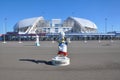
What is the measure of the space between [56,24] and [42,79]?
113370 millimetres

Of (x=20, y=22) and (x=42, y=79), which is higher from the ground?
(x=20, y=22)

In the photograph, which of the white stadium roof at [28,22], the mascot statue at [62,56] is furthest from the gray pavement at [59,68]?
the white stadium roof at [28,22]

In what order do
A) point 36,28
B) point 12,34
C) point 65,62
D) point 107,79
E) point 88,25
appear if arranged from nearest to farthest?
point 107,79 → point 65,62 → point 12,34 → point 36,28 → point 88,25

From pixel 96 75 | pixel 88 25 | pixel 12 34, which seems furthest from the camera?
pixel 88 25

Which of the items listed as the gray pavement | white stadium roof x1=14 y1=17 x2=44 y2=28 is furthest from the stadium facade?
the gray pavement

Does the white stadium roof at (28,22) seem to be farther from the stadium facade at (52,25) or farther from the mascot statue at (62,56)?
the mascot statue at (62,56)

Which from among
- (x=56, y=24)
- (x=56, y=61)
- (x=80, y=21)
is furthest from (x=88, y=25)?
(x=56, y=61)

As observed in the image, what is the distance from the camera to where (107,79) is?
306 inches

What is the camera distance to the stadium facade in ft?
383

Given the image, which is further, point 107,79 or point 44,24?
point 44,24

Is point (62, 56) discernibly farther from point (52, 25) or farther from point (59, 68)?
point (52, 25)

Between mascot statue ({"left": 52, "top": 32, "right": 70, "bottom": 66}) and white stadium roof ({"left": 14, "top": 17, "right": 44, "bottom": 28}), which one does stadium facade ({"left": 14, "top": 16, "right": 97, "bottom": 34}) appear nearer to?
white stadium roof ({"left": 14, "top": 17, "right": 44, "bottom": 28})

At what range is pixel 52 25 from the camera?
118m

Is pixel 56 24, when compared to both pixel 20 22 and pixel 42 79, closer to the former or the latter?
pixel 20 22
